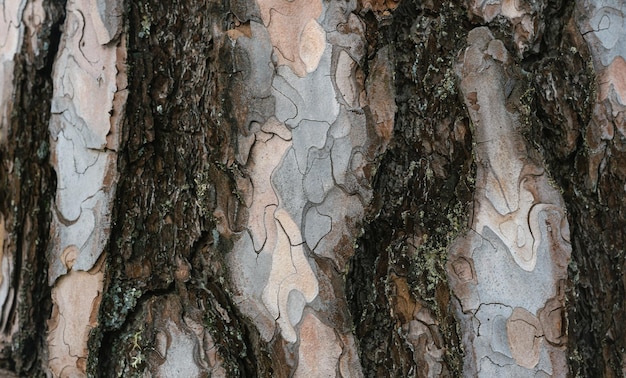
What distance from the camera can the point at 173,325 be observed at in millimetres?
789

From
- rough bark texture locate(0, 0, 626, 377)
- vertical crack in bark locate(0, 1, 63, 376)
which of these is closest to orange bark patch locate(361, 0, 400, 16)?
rough bark texture locate(0, 0, 626, 377)

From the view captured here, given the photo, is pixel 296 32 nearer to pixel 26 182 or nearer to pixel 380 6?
pixel 380 6

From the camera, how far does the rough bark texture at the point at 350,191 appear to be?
0.74m

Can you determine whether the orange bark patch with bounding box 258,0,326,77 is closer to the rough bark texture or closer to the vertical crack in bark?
the rough bark texture

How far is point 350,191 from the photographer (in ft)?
2.51

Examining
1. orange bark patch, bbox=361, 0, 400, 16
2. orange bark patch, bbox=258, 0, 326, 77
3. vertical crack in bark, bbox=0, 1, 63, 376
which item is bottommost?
vertical crack in bark, bbox=0, 1, 63, 376

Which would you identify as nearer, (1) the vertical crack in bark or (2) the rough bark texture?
(2) the rough bark texture

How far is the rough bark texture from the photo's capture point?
2.44 ft

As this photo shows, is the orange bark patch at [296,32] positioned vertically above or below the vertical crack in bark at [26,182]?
above

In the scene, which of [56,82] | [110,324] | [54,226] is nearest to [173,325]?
[110,324]

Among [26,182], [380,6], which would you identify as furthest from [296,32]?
[26,182]

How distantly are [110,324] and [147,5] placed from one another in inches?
15.5

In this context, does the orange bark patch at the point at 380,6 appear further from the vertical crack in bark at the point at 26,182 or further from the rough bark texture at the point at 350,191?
the vertical crack in bark at the point at 26,182

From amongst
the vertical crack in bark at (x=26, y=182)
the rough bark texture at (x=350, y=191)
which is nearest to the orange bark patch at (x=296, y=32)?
the rough bark texture at (x=350, y=191)
